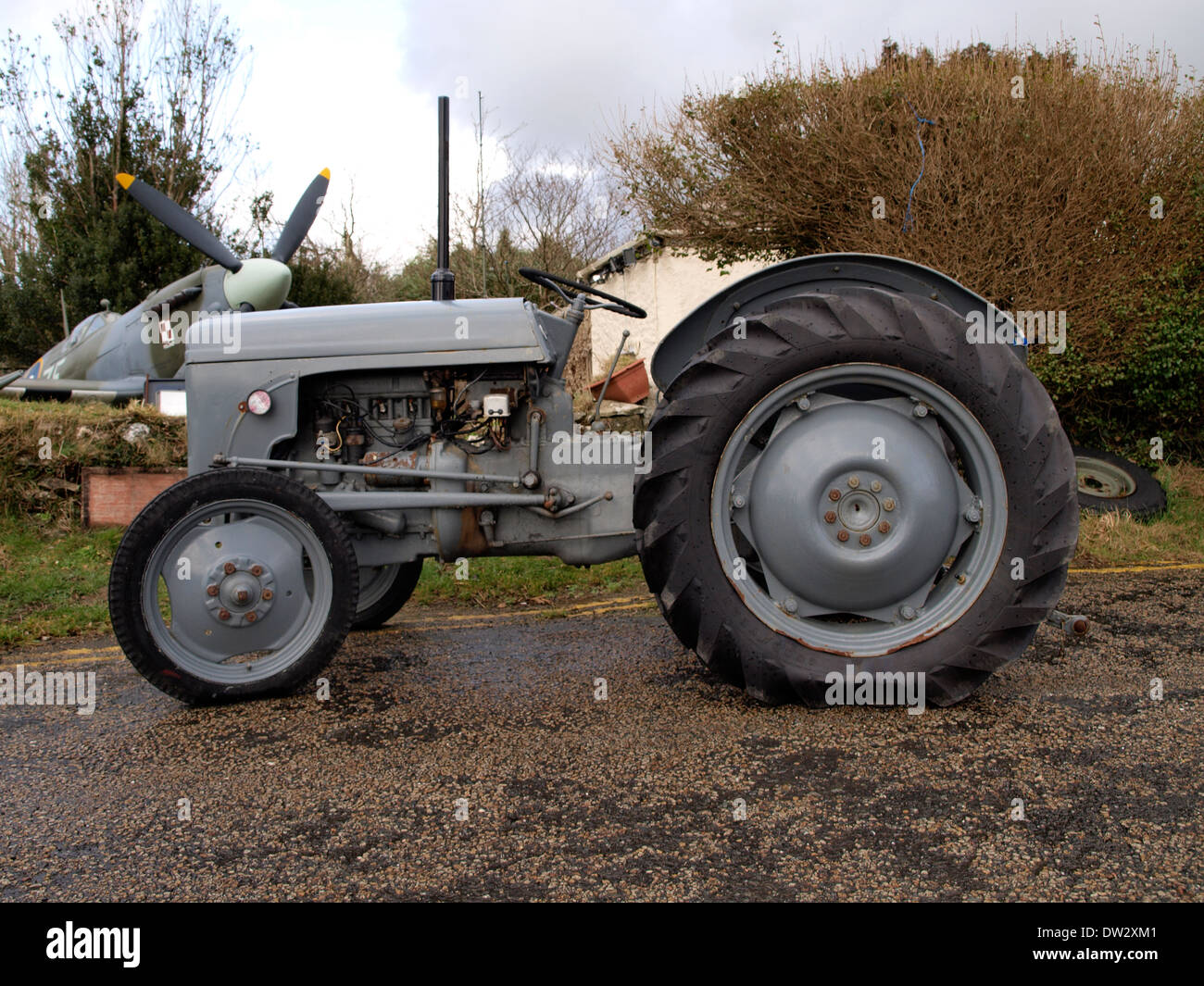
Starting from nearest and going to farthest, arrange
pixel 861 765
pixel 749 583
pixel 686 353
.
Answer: pixel 861 765, pixel 749 583, pixel 686 353

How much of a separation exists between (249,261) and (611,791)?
9.14 m

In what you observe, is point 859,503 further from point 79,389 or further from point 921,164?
point 79,389

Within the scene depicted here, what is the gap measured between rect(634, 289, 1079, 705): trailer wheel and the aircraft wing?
10.6 meters

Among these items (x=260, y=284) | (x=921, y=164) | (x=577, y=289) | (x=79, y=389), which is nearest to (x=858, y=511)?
(x=577, y=289)

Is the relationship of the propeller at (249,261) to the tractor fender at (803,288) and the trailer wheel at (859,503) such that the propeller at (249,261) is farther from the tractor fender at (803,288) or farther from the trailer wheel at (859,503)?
the trailer wheel at (859,503)

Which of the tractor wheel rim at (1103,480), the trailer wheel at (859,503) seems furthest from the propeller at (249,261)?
the tractor wheel rim at (1103,480)

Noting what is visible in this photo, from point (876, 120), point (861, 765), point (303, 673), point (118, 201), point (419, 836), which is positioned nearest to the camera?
point (419, 836)

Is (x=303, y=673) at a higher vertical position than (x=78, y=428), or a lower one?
lower

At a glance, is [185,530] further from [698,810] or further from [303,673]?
[698,810]

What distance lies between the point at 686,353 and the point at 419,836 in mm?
2189

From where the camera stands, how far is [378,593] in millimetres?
4734

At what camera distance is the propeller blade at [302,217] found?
28.0ft
